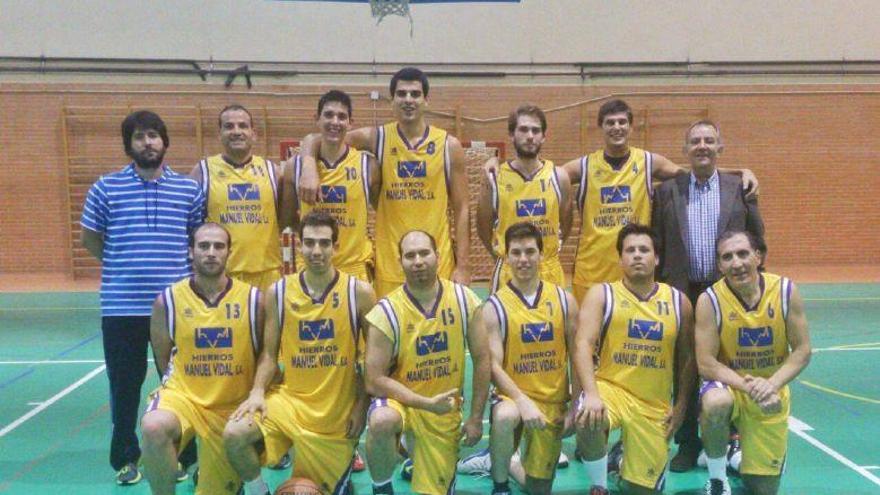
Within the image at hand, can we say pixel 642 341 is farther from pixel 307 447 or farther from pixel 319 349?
pixel 307 447

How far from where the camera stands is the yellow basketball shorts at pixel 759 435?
3770mm

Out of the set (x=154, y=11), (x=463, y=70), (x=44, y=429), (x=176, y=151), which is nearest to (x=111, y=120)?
(x=176, y=151)

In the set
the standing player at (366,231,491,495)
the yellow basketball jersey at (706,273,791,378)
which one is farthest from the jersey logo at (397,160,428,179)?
the yellow basketball jersey at (706,273,791,378)

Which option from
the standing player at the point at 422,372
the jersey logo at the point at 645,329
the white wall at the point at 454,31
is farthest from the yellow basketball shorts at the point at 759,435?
the white wall at the point at 454,31

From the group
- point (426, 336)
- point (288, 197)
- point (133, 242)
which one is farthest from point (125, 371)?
point (426, 336)

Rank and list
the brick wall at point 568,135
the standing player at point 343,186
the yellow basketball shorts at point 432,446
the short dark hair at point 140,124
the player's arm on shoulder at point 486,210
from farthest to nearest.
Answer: the brick wall at point 568,135
the player's arm on shoulder at point 486,210
the standing player at point 343,186
the short dark hair at point 140,124
the yellow basketball shorts at point 432,446

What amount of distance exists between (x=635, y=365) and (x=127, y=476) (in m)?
2.99

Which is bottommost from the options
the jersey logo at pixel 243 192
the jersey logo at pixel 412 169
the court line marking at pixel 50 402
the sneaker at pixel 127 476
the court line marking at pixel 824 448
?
the court line marking at pixel 824 448

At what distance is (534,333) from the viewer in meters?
3.92

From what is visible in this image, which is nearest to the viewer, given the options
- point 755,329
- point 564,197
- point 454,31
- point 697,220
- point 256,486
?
point 256,486

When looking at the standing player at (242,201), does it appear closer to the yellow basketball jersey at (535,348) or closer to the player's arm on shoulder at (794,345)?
the yellow basketball jersey at (535,348)

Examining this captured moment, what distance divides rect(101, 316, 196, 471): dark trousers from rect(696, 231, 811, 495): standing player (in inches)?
125

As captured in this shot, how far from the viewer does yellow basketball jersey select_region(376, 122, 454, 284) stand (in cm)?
461

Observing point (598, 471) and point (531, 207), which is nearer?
point (598, 471)
